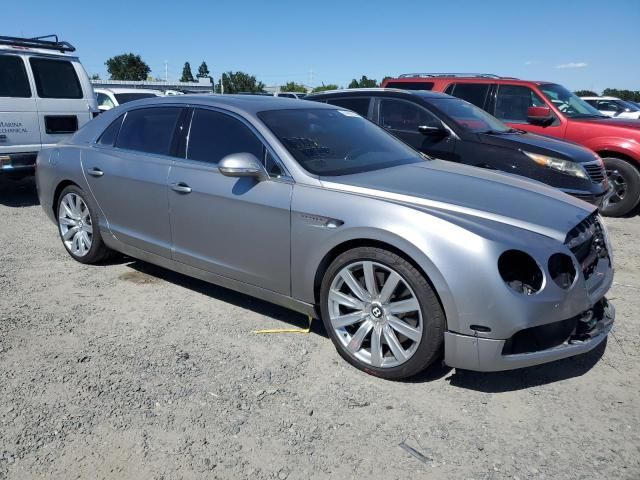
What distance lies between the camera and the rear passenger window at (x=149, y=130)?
426cm

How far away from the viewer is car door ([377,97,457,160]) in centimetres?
638

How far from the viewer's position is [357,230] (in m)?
3.09

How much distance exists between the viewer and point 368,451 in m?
2.55

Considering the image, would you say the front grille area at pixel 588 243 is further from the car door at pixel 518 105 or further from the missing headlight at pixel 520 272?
the car door at pixel 518 105

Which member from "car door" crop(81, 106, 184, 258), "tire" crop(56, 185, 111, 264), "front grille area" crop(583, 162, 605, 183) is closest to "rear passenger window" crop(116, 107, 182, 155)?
"car door" crop(81, 106, 184, 258)

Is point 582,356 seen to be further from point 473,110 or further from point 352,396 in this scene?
point 473,110

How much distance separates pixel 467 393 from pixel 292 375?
1.02m

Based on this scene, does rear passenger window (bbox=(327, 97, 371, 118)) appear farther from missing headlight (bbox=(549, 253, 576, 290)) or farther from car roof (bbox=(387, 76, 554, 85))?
missing headlight (bbox=(549, 253, 576, 290))

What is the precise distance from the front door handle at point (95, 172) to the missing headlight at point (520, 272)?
11.4ft

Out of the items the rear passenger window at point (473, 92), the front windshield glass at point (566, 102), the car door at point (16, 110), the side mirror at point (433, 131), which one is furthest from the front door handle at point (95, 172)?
the front windshield glass at point (566, 102)

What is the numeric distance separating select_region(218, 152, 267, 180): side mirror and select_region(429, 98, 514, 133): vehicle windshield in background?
3652 millimetres

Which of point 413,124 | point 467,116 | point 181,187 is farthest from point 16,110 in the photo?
point 467,116

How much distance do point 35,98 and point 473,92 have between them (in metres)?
6.57

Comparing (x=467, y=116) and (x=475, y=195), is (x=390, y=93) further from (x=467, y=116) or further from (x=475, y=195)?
(x=475, y=195)
